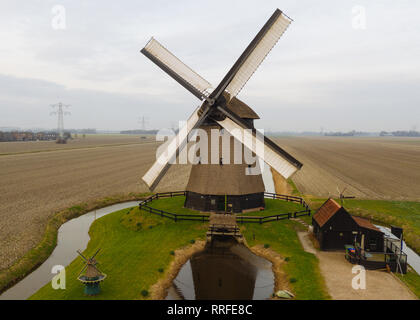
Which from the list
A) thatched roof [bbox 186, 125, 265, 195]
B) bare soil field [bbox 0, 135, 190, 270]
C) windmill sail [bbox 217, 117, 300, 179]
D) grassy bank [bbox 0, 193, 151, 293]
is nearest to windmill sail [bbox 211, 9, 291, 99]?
windmill sail [bbox 217, 117, 300, 179]

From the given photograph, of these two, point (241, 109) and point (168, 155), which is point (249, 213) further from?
point (168, 155)

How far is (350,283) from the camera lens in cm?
1395

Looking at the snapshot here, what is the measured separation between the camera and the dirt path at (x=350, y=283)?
1285 cm

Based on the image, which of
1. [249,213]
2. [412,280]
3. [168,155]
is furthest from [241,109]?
[412,280]

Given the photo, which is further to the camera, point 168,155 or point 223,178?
point 223,178

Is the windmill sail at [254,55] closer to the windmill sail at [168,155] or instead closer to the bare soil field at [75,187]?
the windmill sail at [168,155]

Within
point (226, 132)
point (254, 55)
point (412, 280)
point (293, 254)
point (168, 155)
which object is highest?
point (254, 55)

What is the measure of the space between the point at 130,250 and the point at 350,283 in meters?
12.8

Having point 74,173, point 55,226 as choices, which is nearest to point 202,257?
point 55,226

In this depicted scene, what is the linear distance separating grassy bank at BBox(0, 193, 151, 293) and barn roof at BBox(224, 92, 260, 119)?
16573 mm

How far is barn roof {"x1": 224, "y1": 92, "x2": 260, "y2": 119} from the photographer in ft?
70.1

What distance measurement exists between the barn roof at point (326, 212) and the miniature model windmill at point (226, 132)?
3714mm
